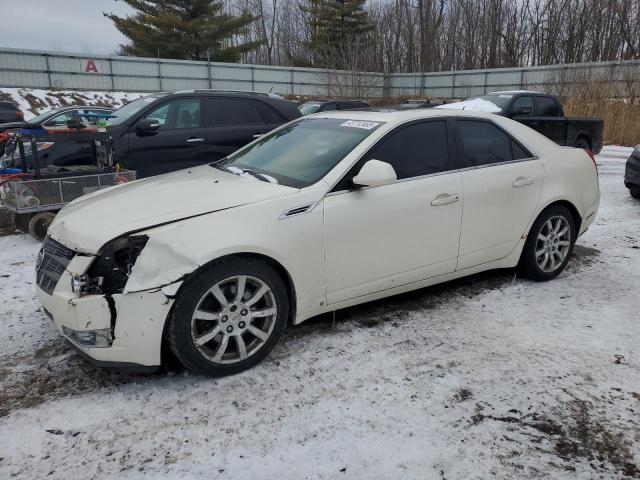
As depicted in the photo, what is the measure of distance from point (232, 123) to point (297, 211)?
517 cm

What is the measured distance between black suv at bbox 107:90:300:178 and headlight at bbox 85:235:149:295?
4796mm

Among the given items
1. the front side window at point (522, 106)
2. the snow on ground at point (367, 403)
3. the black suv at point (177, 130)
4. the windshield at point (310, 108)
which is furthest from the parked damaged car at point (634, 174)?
the windshield at point (310, 108)

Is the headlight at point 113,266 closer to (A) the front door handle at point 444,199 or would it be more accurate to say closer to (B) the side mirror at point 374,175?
(B) the side mirror at point 374,175

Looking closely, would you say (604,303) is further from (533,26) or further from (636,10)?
(533,26)

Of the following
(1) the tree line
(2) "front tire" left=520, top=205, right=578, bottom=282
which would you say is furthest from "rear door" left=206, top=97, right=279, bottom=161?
(1) the tree line

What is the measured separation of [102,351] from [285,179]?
1.62 metres

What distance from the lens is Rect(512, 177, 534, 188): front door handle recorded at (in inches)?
169

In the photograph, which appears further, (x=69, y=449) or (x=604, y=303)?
(x=604, y=303)

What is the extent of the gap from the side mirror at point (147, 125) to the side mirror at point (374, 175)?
4.78m

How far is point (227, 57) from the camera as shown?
35.7 metres

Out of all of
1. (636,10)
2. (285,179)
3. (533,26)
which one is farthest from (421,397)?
(533,26)

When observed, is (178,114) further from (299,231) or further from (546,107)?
(546,107)

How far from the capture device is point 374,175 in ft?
11.1

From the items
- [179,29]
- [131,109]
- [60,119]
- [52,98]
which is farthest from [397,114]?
[179,29]
